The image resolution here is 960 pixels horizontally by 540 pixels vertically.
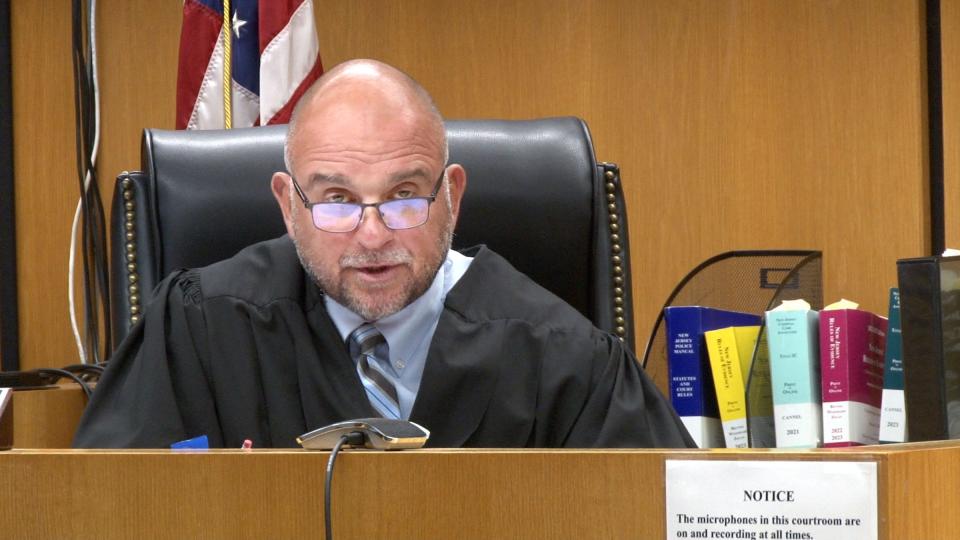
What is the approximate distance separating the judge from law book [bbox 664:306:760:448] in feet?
0.64

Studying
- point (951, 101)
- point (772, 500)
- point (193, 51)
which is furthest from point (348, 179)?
point (951, 101)

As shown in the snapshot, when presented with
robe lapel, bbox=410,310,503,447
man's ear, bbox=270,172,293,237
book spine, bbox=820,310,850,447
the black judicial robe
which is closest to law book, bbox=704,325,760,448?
book spine, bbox=820,310,850,447

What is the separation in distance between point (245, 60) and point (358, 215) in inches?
47.2

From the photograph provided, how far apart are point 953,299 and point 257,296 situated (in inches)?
32.1

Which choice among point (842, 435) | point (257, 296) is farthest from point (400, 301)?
point (842, 435)

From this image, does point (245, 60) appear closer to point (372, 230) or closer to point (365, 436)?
point (372, 230)

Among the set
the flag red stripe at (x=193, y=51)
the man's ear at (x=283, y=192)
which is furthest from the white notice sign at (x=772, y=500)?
the flag red stripe at (x=193, y=51)

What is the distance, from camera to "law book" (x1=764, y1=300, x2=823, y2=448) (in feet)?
5.48

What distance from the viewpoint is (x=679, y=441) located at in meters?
1.48

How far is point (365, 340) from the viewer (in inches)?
60.1

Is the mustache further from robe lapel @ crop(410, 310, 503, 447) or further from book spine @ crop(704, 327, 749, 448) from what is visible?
book spine @ crop(704, 327, 749, 448)

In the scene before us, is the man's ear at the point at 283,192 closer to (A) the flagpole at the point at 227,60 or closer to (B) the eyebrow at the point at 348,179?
(B) the eyebrow at the point at 348,179

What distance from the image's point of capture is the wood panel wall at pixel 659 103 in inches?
107

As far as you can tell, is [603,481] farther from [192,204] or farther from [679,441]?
Result: [192,204]
